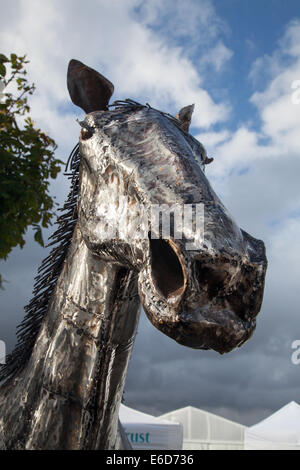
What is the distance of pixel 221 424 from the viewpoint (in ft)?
61.7

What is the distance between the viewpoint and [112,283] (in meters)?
1.61

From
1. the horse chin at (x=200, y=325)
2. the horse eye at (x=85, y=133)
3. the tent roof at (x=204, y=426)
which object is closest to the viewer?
the horse chin at (x=200, y=325)

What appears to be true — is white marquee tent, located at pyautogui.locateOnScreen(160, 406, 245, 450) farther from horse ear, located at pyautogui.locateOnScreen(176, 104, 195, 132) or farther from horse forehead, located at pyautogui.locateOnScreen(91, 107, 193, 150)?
horse forehead, located at pyautogui.locateOnScreen(91, 107, 193, 150)

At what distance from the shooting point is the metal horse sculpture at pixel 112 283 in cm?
114

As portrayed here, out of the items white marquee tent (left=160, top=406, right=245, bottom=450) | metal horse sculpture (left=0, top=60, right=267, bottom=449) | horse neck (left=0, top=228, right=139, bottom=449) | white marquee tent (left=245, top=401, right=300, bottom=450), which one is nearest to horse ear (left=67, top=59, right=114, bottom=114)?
metal horse sculpture (left=0, top=60, right=267, bottom=449)

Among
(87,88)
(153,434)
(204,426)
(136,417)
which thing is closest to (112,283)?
(87,88)

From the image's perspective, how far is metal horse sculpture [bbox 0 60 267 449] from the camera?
114 centimetres

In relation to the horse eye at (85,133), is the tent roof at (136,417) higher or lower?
higher

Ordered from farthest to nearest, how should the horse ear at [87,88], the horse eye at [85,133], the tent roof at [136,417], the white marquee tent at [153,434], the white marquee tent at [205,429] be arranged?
1. the white marquee tent at [205,429]
2. the tent roof at [136,417]
3. the white marquee tent at [153,434]
4. the horse ear at [87,88]
5. the horse eye at [85,133]

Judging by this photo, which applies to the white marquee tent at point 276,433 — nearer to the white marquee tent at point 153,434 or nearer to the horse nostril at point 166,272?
the white marquee tent at point 153,434

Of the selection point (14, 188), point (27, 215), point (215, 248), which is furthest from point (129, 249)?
point (27, 215)

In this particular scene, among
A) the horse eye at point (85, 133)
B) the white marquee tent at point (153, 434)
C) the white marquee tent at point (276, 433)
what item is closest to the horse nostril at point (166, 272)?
the horse eye at point (85, 133)

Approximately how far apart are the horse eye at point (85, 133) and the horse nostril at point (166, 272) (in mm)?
668

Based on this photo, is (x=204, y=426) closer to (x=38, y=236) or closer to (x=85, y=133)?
(x=38, y=236)
